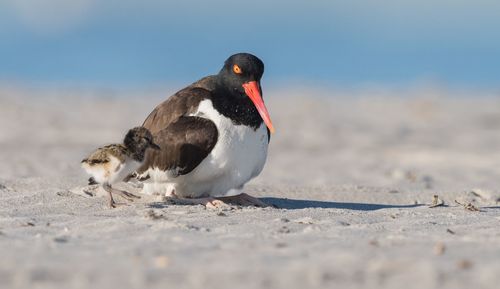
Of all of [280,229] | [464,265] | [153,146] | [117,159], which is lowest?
[464,265]

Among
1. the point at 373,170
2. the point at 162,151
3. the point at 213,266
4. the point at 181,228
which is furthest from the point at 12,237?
the point at 373,170

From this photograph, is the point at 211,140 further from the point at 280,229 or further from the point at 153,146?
the point at 280,229

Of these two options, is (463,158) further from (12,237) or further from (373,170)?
(12,237)

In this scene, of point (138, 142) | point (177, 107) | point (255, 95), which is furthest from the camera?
point (255, 95)

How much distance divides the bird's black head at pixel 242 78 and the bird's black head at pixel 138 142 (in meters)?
1.00

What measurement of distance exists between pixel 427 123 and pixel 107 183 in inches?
537

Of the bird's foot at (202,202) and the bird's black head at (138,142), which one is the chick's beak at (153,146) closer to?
the bird's black head at (138,142)

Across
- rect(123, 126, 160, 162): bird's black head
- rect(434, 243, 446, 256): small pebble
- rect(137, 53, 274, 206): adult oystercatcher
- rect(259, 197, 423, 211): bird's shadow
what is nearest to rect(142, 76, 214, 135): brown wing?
rect(137, 53, 274, 206): adult oystercatcher

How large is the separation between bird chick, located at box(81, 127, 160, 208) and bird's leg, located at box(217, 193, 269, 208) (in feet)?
3.11

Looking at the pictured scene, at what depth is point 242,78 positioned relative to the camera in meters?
8.09

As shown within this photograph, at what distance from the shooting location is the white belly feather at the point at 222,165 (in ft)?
24.8

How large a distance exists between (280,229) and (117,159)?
151 cm

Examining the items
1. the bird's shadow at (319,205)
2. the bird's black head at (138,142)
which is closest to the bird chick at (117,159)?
the bird's black head at (138,142)

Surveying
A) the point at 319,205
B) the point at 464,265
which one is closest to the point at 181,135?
the point at 319,205
